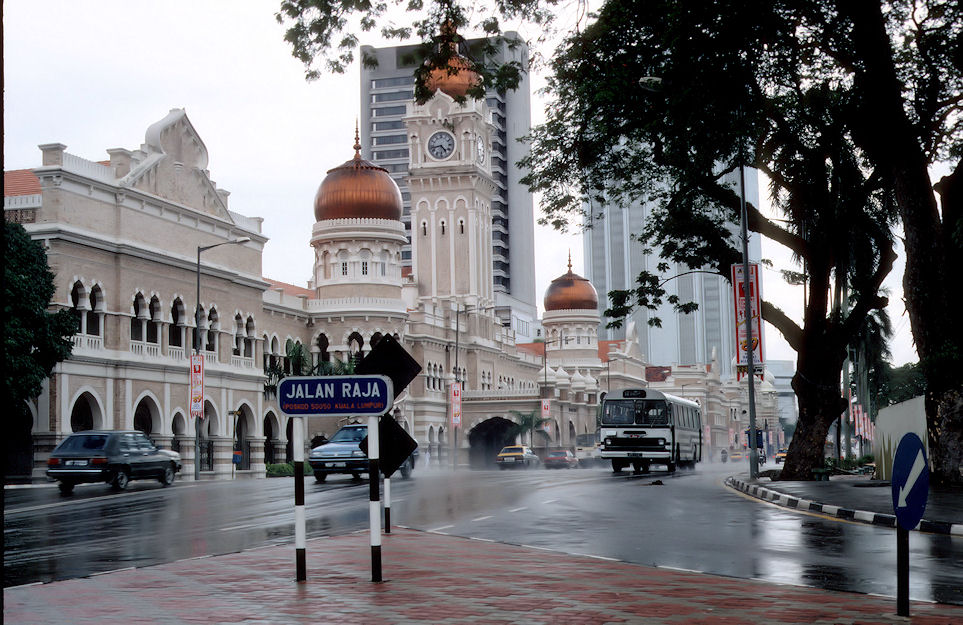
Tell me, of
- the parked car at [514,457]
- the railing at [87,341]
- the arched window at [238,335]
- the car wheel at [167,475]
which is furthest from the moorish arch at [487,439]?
the car wheel at [167,475]

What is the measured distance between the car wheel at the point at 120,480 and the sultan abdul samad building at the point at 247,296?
11.9 m

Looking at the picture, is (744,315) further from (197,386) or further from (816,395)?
(197,386)

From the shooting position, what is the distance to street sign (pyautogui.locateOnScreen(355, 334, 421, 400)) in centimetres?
1076

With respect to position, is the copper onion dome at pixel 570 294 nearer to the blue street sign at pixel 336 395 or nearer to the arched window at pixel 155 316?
the arched window at pixel 155 316

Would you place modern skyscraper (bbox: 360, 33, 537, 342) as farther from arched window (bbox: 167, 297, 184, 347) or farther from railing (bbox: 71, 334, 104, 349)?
railing (bbox: 71, 334, 104, 349)

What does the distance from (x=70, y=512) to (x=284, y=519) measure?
16.3 ft

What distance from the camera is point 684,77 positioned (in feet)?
59.9

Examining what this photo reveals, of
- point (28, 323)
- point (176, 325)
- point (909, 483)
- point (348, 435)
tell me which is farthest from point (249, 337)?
point (909, 483)

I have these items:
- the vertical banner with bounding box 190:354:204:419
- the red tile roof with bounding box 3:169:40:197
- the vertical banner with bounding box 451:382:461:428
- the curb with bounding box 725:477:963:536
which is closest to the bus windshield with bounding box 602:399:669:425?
the curb with bounding box 725:477:963:536

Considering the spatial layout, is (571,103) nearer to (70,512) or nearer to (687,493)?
(687,493)

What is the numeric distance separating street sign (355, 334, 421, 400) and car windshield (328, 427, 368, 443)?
19.4 meters

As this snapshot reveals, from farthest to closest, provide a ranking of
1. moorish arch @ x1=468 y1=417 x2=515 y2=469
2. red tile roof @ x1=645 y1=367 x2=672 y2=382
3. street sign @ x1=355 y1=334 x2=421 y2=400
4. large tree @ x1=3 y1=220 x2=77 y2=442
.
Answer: red tile roof @ x1=645 y1=367 x2=672 y2=382 → moorish arch @ x1=468 y1=417 x2=515 y2=469 → large tree @ x1=3 y1=220 x2=77 y2=442 → street sign @ x1=355 y1=334 x2=421 y2=400

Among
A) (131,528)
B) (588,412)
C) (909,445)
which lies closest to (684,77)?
(131,528)

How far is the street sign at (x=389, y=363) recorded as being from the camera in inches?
424
